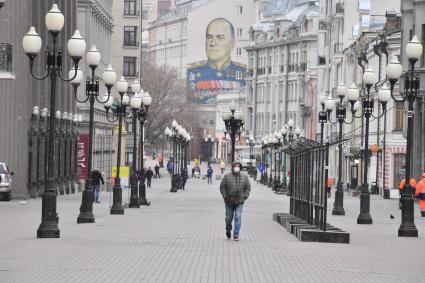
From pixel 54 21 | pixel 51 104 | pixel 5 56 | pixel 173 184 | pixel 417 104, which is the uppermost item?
pixel 5 56

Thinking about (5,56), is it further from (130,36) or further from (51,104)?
(130,36)

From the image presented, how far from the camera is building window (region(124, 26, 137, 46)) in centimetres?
11581

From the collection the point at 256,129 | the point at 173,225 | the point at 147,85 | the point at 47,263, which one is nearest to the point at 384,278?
the point at 47,263

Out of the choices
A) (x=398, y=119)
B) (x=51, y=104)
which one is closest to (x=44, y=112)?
(x=398, y=119)

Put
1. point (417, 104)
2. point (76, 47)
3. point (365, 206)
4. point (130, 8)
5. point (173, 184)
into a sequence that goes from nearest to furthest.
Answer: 1. point (76, 47)
2. point (365, 206)
3. point (417, 104)
4. point (173, 184)
5. point (130, 8)

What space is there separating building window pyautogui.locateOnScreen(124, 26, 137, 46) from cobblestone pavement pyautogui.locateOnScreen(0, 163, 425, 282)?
78.2m

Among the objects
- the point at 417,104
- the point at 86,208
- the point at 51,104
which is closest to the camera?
the point at 51,104

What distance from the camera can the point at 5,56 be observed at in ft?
177

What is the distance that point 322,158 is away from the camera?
1195 inches

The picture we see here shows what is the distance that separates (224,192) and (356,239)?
3551 mm

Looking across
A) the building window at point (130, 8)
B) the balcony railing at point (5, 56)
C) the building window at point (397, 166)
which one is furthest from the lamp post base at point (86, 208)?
the building window at point (130, 8)

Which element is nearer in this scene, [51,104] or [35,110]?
[51,104]

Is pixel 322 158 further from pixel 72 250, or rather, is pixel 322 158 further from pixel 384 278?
pixel 384 278

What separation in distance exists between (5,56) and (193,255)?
31.7 meters
